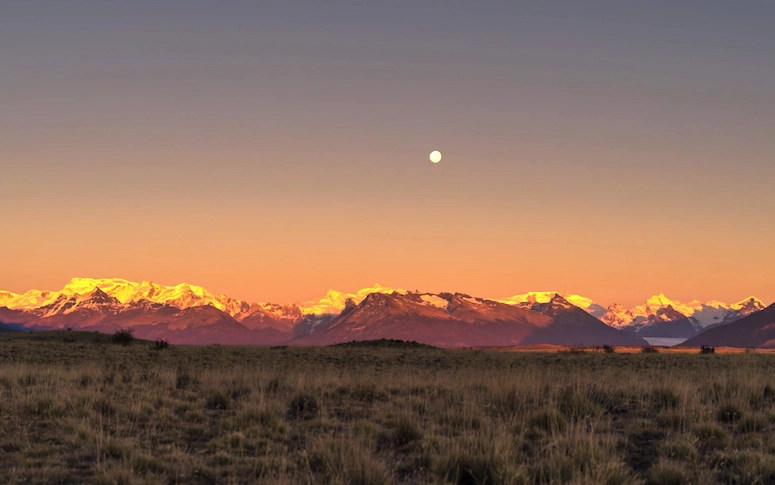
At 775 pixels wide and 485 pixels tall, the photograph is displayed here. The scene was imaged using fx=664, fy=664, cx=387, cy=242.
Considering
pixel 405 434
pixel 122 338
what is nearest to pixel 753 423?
pixel 405 434

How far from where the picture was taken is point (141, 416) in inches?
579

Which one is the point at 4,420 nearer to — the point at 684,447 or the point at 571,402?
the point at 571,402

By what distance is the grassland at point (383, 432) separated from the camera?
9938 millimetres

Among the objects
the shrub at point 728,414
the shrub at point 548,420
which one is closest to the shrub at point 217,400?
the shrub at point 548,420

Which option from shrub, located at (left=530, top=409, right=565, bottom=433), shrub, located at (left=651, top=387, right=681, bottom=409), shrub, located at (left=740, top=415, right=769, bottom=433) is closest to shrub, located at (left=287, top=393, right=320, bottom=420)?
shrub, located at (left=530, top=409, right=565, bottom=433)

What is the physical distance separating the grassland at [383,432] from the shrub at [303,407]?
0.05 meters

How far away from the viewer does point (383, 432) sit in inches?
501

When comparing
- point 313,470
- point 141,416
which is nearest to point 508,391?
point 313,470

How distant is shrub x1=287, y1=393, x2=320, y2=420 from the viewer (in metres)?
15.3

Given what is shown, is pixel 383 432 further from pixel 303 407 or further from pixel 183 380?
pixel 183 380

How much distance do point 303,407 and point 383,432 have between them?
12.8 ft

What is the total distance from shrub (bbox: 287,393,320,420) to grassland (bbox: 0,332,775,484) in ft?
0.15

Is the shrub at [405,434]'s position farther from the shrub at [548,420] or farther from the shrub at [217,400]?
the shrub at [217,400]

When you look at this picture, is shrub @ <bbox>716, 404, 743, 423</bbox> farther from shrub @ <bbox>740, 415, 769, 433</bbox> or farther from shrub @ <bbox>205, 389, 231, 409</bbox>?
shrub @ <bbox>205, 389, 231, 409</bbox>
